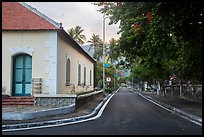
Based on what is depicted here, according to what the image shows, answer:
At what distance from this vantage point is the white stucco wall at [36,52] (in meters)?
21.9

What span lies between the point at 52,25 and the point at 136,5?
27.6 feet

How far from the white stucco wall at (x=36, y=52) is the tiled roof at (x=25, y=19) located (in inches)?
14.1

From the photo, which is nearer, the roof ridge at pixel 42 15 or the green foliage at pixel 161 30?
the green foliage at pixel 161 30

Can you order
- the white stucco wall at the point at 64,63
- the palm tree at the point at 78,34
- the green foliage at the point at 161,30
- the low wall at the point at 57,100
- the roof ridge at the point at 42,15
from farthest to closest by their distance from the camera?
the palm tree at the point at 78,34 < the white stucco wall at the point at 64,63 < the roof ridge at the point at 42,15 < the low wall at the point at 57,100 < the green foliage at the point at 161,30

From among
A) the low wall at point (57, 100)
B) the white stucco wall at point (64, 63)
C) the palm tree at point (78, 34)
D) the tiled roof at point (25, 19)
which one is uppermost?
the palm tree at point (78, 34)

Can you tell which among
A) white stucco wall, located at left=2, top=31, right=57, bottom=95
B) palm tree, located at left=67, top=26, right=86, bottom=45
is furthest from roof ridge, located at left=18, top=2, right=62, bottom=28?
palm tree, located at left=67, top=26, right=86, bottom=45

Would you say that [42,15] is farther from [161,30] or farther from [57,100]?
[161,30]

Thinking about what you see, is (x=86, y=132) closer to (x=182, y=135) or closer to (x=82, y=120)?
(x=182, y=135)

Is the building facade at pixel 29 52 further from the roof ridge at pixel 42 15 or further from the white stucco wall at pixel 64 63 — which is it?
the white stucco wall at pixel 64 63

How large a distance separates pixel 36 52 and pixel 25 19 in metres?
2.31

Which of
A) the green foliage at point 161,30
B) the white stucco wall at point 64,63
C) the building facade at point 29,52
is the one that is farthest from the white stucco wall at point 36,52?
the green foliage at point 161,30

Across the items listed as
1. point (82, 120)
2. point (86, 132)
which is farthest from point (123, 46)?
point (86, 132)

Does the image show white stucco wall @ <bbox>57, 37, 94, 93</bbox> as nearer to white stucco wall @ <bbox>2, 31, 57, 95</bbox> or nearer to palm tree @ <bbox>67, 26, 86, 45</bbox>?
white stucco wall @ <bbox>2, 31, 57, 95</bbox>

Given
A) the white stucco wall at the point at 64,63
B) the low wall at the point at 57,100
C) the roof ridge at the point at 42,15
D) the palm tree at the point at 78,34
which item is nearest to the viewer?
the low wall at the point at 57,100
